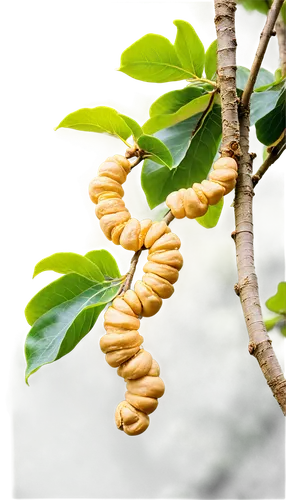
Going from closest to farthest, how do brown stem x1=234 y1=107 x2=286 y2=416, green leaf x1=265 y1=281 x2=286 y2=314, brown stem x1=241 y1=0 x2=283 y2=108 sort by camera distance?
brown stem x1=234 y1=107 x2=286 y2=416 < brown stem x1=241 y1=0 x2=283 y2=108 < green leaf x1=265 y1=281 x2=286 y2=314

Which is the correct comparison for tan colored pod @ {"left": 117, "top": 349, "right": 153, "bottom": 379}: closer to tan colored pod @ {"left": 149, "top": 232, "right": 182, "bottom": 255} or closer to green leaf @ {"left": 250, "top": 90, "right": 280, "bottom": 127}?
tan colored pod @ {"left": 149, "top": 232, "right": 182, "bottom": 255}

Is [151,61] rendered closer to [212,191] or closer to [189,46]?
[189,46]

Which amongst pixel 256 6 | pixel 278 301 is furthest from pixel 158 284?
pixel 256 6

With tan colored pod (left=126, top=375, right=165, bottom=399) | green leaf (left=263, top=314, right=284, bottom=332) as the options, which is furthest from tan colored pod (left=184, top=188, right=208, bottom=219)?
green leaf (left=263, top=314, right=284, bottom=332)

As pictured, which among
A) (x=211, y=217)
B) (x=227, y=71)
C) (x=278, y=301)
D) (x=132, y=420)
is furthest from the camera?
(x=278, y=301)

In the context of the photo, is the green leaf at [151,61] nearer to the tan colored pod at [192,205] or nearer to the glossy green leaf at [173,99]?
the glossy green leaf at [173,99]

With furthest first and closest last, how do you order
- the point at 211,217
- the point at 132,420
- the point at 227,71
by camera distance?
the point at 211,217 → the point at 227,71 → the point at 132,420
